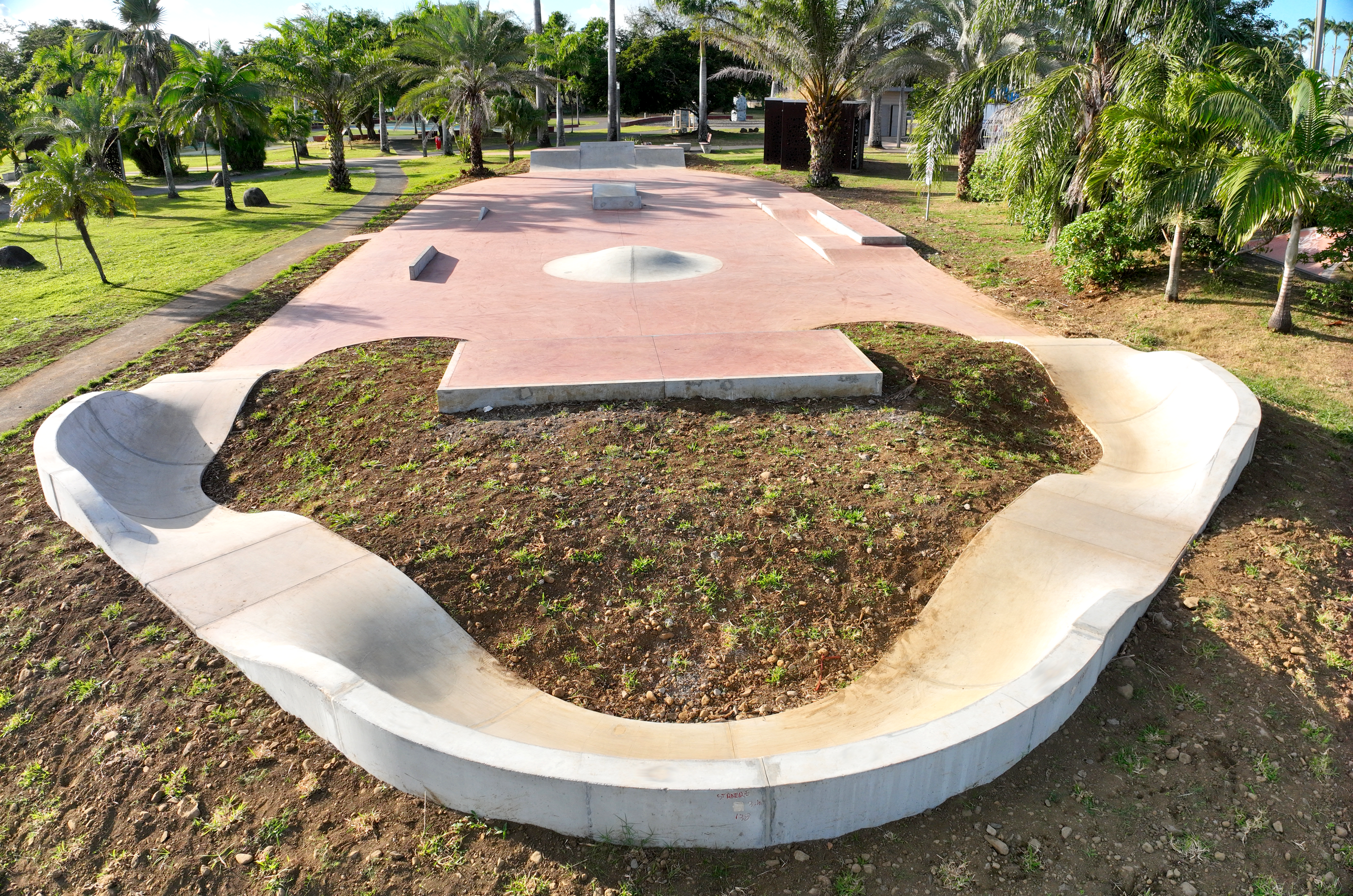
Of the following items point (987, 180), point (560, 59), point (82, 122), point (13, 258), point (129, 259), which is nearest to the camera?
point (13, 258)

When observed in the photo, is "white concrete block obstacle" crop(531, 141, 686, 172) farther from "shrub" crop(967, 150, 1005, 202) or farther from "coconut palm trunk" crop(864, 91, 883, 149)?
"shrub" crop(967, 150, 1005, 202)

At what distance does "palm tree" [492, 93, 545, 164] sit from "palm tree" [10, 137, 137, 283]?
16.5 m

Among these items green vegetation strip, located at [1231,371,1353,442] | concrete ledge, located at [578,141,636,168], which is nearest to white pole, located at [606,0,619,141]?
concrete ledge, located at [578,141,636,168]

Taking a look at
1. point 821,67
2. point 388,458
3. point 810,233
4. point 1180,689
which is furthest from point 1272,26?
point 388,458

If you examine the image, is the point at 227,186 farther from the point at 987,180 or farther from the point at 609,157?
the point at 987,180

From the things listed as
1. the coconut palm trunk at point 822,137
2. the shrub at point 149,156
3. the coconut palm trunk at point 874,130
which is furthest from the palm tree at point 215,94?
the coconut palm trunk at point 874,130

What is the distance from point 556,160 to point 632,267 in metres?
20.6

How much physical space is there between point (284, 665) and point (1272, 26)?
19.2 meters

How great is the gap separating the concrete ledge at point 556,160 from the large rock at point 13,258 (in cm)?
1783

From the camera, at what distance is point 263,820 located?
3.83m

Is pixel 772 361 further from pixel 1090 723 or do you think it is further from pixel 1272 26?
pixel 1272 26

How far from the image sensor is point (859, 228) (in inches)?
680

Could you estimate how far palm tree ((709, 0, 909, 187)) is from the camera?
2223 centimetres

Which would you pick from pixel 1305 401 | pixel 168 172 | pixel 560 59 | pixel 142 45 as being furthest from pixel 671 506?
pixel 560 59
